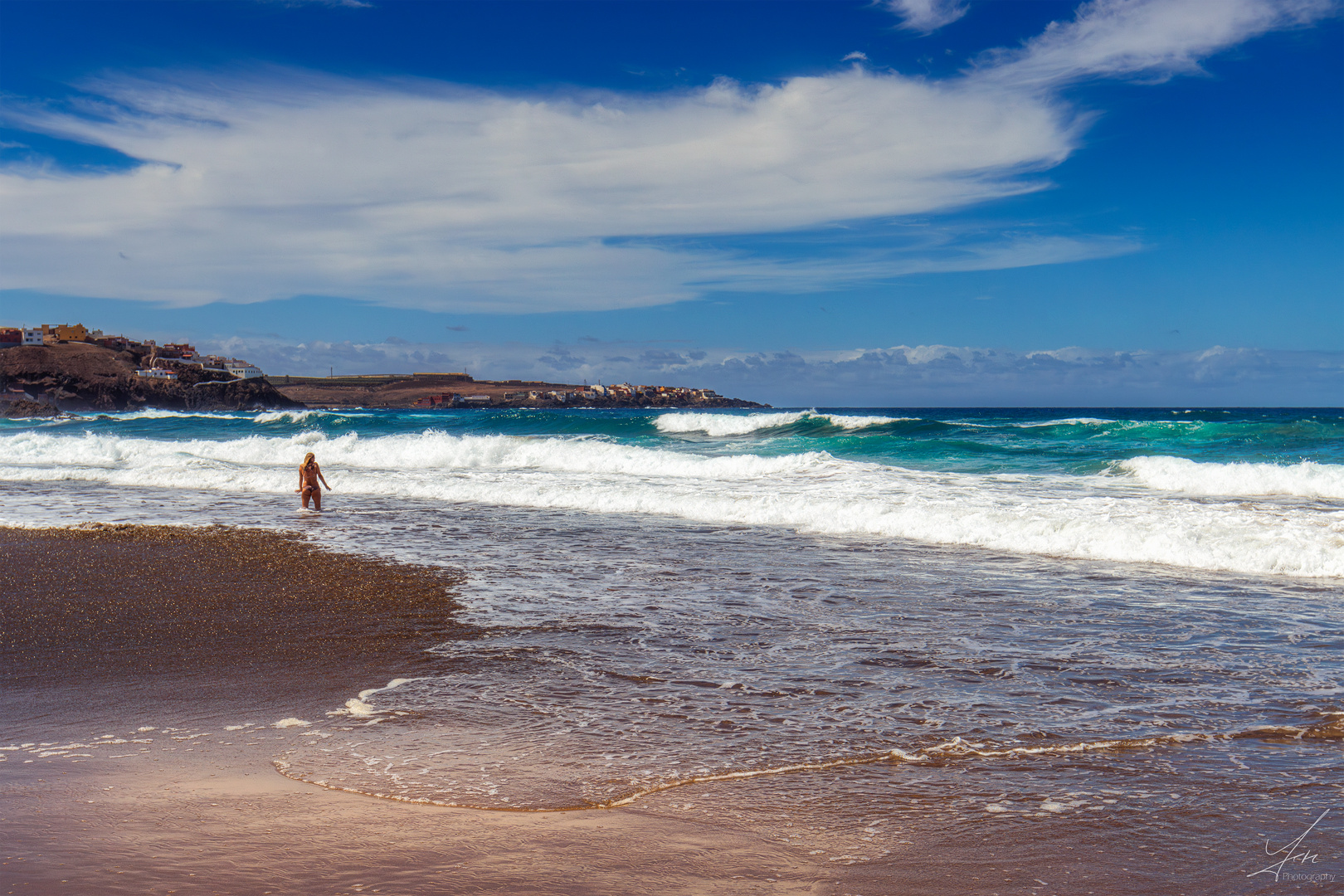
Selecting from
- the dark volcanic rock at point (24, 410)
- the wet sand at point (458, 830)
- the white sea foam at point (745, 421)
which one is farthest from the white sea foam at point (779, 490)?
the dark volcanic rock at point (24, 410)

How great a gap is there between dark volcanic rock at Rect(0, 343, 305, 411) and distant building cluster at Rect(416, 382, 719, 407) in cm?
3815

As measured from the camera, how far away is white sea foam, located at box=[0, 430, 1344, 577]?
10211 mm

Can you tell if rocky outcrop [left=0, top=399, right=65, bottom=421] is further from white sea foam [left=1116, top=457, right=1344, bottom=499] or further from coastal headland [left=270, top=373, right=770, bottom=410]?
white sea foam [left=1116, top=457, right=1344, bottom=499]

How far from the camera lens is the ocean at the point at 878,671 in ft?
11.6

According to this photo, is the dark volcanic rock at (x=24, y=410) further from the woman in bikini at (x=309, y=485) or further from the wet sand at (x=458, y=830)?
the wet sand at (x=458, y=830)

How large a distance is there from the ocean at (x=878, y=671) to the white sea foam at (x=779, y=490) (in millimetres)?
83

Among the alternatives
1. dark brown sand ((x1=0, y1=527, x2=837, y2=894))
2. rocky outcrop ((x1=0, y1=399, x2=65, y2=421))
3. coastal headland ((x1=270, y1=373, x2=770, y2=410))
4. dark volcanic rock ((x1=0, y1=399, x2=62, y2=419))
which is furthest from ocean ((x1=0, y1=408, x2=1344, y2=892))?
coastal headland ((x1=270, y1=373, x2=770, y2=410))

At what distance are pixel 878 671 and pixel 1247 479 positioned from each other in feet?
51.4

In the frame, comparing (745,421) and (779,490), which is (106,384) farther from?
(779,490)

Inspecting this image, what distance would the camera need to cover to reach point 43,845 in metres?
3.03

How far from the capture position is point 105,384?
4021 inches

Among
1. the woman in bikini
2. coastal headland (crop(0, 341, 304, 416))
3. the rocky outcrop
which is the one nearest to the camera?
the woman in bikini

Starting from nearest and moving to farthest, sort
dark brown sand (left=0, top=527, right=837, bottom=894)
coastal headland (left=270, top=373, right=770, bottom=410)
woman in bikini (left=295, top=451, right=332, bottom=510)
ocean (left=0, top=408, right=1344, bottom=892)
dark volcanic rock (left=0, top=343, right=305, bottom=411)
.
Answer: dark brown sand (left=0, top=527, right=837, bottom=894) < ocean (left=0, top=408, right=1344, bottom=892) < woman in bikini (left=295, top=451, right=332, bottom=510) < dark volcanic rock (left=0, top=343, right=305, bottom=411) < coastal headland (left=270, top=373, right=770, bottom=410)

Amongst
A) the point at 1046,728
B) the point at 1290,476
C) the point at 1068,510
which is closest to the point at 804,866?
the point at 1046,728
